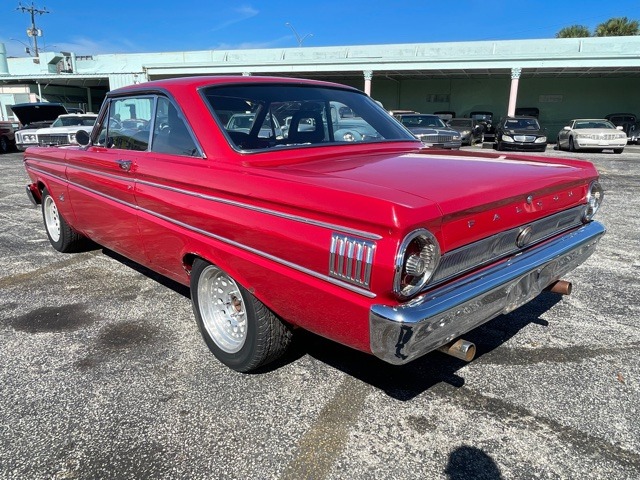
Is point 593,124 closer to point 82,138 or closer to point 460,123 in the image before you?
point 460,123

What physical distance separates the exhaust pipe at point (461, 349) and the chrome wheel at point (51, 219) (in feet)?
14.8

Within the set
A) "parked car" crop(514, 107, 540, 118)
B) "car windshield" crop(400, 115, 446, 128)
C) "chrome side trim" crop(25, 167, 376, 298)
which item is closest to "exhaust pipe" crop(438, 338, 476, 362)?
"chrome side trim" crop(25, 167, 376, 298)

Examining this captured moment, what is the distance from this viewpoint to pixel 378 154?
3.19 metres

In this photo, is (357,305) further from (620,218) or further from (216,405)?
(620,218)

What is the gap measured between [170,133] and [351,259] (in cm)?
175

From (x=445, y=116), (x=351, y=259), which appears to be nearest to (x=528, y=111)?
(x=445, y=116)

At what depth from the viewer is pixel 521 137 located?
61.5 feet

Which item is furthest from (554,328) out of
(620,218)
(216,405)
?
(620,218)

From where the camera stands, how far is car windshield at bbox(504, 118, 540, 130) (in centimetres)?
1942

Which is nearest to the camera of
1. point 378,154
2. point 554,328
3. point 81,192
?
point 378,154

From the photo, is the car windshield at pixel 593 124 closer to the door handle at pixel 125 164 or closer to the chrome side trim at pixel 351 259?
the door handle at pixel 125 164

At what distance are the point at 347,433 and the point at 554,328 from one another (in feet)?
6.23

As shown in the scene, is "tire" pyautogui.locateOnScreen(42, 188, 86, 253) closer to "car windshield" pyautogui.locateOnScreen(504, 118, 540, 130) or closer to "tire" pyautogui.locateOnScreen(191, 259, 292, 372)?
"tire" pyautogui.locateOnScreen(191, 259, 292, 372)

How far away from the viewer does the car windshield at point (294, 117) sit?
9.82 feet
